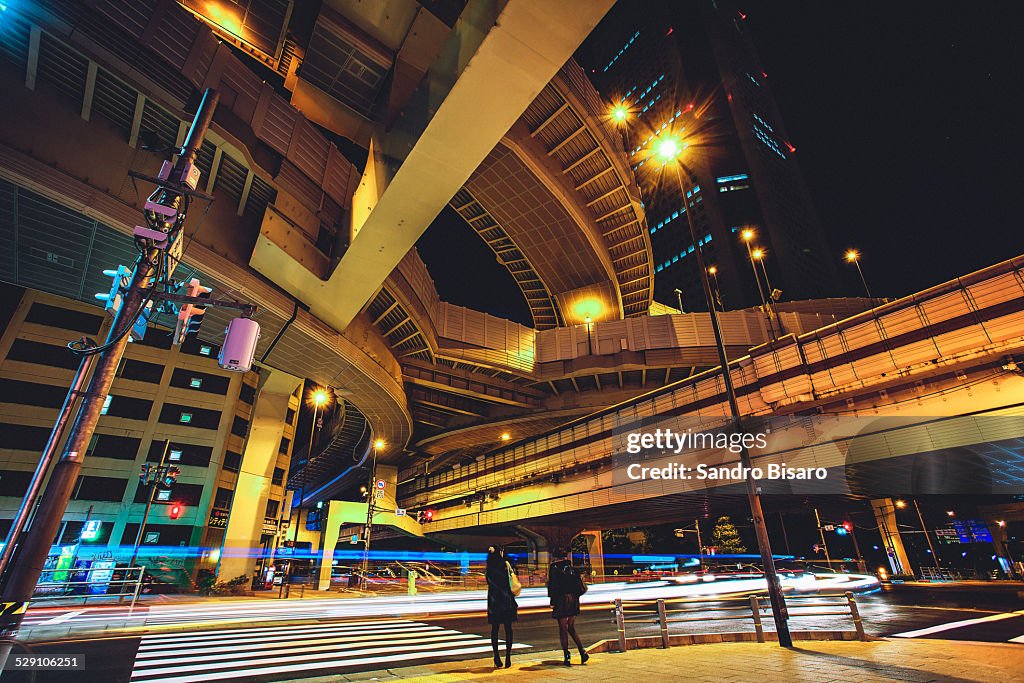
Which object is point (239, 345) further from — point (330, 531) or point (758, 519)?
point (330, 531)

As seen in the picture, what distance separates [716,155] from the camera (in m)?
113

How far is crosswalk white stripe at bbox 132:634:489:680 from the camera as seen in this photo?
20.6ft

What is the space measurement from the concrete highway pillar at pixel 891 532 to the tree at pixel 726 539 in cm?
1797

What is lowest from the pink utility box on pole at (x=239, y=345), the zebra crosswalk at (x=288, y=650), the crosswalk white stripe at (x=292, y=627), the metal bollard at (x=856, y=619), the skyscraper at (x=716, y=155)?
the crosswalk white stripe at (x=292, y=627)

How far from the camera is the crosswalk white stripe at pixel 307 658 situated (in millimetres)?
6281

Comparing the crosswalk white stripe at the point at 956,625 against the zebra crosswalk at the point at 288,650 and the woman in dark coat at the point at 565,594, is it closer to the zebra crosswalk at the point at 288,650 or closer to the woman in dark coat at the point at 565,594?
the woman in dark coat at the point at 565,594

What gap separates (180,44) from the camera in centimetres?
1198

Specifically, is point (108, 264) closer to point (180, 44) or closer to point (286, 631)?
point (180, 44)

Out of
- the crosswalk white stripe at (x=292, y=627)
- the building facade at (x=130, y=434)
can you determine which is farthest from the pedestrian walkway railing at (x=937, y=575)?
the building facade at (x=130, y=434)

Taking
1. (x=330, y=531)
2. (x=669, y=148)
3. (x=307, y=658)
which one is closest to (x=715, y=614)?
(x=307, y=658)

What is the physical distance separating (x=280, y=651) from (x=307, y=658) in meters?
1.12

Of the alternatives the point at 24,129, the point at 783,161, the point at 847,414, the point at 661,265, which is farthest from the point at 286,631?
the point at 783,161

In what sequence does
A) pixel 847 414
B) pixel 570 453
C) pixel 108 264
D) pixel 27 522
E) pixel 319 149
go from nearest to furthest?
pixel 27 522
pixel 108 264
pixel 319 149
pixel 847 414
pixel 570 453

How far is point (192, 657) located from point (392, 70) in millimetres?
17118
